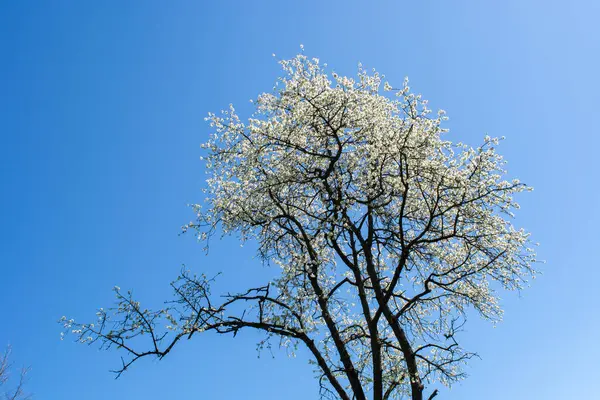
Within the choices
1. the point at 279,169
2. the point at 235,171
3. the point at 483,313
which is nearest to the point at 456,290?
the point at 483,313

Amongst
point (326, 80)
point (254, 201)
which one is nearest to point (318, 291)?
point (254, 201)

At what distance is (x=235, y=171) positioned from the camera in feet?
52.0

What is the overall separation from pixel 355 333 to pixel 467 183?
17.6ft

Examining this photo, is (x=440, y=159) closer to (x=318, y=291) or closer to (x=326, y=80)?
(x=326, y=80)

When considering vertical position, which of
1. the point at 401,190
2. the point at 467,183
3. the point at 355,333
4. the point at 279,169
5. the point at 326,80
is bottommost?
the point at 355,333

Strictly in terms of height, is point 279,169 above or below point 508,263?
above

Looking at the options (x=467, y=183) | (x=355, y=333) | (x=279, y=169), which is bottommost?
(x=355, y=333)

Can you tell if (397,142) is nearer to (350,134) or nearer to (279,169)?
(350,134)

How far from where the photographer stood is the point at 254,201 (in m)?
15.9

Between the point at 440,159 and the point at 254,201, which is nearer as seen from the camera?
the point at 440,159

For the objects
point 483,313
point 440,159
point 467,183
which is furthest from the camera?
point 483,313

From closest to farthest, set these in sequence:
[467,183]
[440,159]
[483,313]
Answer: [467,183] < [440,159] < [483,313]

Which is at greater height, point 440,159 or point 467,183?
point 440,159

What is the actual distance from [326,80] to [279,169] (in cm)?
278
